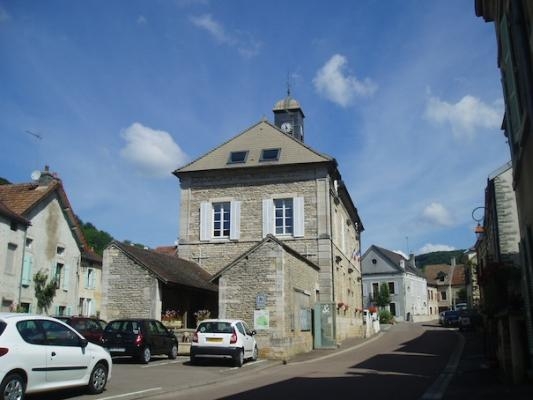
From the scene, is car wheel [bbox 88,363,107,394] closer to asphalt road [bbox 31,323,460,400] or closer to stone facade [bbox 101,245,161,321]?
asphalt road [bbox 31,323,460,400]

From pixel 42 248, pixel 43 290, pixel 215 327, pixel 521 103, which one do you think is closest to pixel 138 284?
pixel 215 327

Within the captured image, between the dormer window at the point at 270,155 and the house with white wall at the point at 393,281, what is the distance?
38874 millimetres

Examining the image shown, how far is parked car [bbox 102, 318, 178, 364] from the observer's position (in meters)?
16.1

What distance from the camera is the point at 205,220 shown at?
28656 mm

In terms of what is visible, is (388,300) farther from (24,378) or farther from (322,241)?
(24,378)

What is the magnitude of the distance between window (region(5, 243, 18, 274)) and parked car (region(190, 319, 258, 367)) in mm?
13938

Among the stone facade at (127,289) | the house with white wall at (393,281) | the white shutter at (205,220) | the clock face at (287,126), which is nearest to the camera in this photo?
the stone facade at (127,289)

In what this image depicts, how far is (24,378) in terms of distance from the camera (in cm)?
815

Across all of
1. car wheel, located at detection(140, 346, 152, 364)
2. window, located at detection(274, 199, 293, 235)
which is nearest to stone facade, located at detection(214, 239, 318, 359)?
car wheel, located at detection(140, 346, 152, 364)

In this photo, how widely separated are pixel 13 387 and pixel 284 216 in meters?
20.9

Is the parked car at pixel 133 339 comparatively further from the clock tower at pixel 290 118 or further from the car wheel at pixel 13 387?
the clock tower at pixel 290 118

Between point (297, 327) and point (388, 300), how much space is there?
43814mm

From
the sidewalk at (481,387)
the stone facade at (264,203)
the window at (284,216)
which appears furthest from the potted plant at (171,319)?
the sidewalk at (481,387)

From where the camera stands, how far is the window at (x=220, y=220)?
2831 cm
